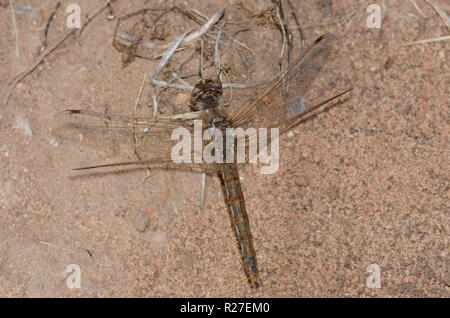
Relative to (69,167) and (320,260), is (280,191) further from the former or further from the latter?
(69,167)

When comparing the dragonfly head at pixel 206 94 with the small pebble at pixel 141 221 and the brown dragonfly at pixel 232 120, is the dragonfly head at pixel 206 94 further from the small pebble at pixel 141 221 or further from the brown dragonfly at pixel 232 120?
the small pebble at pixel 141 221

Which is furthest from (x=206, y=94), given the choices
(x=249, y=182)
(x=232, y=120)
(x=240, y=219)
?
(x=240, y=219)

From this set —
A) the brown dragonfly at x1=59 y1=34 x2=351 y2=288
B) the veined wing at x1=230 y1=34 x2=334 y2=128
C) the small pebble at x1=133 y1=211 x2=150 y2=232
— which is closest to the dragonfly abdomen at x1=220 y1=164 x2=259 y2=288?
the brown dragonfly at x1=59 y1=34 x2=351 y2=288

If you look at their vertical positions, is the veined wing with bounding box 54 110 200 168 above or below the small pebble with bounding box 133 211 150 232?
above

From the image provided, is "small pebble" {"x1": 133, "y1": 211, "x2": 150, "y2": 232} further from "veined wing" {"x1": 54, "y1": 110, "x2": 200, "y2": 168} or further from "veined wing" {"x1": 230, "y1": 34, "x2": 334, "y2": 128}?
"veined wing" {"x1": 230, "y1": 34, "x2": 334, "y2": 128}

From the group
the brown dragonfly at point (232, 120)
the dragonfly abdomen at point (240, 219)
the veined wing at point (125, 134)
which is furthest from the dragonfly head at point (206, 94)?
the dragonfly abdomen at point (240, 219)
